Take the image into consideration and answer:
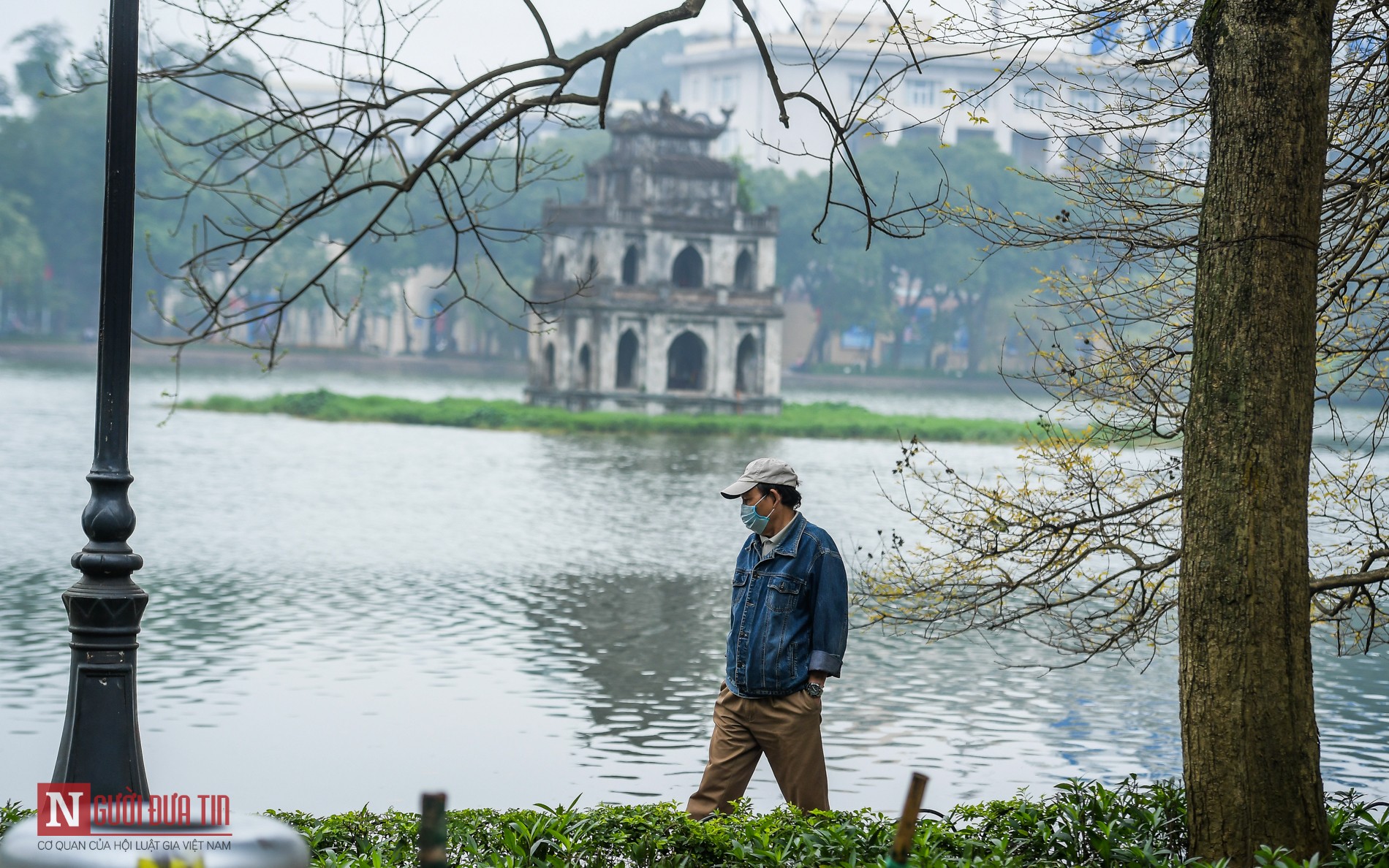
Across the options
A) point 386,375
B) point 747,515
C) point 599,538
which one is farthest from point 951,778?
point 386,375

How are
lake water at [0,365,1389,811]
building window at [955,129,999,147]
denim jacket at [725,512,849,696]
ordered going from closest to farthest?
1. denim jacket at [725,512,849,696]
2. lake water at [0,365,1389,811]
3. building window at [955,129,999,147]

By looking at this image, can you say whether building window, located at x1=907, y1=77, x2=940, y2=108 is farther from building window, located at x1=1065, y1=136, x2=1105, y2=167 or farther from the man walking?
the man walking

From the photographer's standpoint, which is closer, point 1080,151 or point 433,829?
point 433,829

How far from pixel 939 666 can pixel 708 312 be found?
116 ft

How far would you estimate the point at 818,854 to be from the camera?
5238 mm

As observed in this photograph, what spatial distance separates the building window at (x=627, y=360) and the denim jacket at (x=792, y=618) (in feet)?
139

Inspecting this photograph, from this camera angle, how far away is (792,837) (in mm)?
5391

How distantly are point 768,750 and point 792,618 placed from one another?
0.54 m

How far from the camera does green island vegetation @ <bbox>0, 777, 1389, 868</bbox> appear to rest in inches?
206

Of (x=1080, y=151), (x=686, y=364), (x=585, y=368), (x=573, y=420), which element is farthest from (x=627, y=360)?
(x=1080, y=151)

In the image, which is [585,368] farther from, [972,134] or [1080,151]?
[972,134]

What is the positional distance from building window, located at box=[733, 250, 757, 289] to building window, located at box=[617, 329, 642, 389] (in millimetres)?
3802

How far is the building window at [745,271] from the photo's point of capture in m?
49.8

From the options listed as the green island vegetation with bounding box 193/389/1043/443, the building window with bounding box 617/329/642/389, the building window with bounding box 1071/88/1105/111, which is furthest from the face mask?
the building window with bounding box 617/329/642/389
